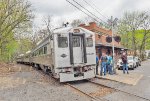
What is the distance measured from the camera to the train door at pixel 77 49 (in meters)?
16.8

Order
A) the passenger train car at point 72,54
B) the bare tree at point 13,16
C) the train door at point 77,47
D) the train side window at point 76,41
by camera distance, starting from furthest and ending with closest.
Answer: the bare tree at point 13,16, the train side window at point 76,41, the train door at point 77,47, the passenger train car at point 72,54

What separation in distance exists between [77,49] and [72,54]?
635mm

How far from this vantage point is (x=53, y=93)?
42.3 feet

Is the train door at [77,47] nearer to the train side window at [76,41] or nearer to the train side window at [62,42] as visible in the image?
the train side window at [76,41]

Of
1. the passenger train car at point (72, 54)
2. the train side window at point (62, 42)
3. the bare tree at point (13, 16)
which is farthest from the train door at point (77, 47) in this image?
the bare tree at point (13, 16)

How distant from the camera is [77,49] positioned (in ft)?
55.8

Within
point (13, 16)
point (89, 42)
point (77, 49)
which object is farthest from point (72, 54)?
point (13, 16)

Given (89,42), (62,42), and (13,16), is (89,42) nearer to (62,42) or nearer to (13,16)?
(62,42)

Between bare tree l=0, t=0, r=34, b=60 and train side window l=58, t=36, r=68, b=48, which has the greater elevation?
bare tree l=0, t=0, r=34, b=60

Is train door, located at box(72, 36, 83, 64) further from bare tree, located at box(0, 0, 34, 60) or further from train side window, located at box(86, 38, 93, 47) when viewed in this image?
bare tree, located at box(0, 0, 34, 60)

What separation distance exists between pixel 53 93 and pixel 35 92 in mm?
1040

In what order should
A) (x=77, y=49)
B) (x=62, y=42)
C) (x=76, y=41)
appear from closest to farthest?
1. (x=62, y=42)
2. (x=77, y=49)
3. (x=76, y=41)

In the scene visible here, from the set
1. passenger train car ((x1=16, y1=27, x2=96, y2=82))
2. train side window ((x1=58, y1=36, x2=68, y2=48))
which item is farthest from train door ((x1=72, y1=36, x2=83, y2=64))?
train side window ((x1=58, y1=36, x2=68, y2=48))

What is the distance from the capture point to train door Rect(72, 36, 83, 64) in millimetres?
16828
